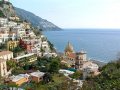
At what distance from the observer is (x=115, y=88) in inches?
500

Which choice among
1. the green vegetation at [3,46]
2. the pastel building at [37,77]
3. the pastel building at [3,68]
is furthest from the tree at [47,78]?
the green vegetation at [3,46]

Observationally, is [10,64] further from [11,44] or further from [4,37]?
[4,37]

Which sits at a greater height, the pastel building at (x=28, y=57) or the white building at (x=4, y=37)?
the white building at (x=4, y=37)

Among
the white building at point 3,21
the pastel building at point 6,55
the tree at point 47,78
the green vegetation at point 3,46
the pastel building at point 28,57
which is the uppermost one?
the white building at point 3,21

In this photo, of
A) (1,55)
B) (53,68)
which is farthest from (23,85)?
(1,55)

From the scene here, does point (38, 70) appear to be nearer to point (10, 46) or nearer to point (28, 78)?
point (28, 78)

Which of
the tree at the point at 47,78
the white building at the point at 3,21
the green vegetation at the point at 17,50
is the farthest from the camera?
the white building at the point at 3,21

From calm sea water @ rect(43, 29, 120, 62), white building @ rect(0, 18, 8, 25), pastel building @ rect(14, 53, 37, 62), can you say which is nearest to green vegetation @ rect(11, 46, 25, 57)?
pastel building @ rect(14, 53, 37, 62)

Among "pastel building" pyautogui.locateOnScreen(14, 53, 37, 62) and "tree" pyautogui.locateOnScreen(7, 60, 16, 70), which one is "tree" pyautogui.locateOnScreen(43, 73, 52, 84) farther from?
"pastel building" pyautogui.locateOnScreen(14, 53, 37, 62)

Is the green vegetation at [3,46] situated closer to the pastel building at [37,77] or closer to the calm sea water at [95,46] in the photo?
the pastel building at [37,77]

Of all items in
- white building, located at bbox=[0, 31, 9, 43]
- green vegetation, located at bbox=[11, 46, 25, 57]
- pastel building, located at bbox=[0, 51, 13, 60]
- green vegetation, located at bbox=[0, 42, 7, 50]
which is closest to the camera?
pastel building, located at bbox=[0, 51, 13, 60]

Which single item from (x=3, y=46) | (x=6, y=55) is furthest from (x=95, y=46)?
(x=6, y=55)

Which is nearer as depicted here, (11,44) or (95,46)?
(11,44)

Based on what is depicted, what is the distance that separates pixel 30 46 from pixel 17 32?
4.20 m
